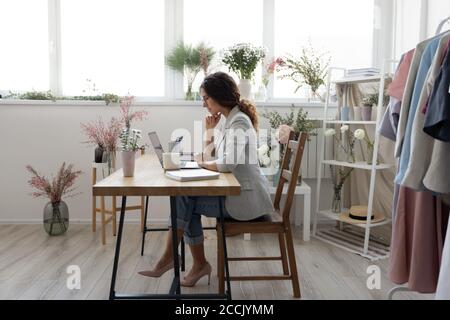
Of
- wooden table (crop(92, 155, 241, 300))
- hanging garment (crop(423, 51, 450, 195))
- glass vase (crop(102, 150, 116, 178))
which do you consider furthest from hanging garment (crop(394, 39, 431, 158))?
glass vase (crop(102, 150, 116, 178))

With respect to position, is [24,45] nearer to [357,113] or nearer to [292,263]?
[357,113]

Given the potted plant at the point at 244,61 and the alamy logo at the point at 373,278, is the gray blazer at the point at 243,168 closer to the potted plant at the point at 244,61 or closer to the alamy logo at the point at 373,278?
the alamy logo at the point at 373,278

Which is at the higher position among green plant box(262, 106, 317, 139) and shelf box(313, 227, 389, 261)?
green plant box(262, 106, 317, 139)

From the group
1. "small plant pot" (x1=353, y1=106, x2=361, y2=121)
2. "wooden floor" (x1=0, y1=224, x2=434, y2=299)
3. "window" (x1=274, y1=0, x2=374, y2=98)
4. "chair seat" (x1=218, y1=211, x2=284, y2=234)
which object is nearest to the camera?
"chair seat" (x1=218, y1=211, x2=284, y2=234)

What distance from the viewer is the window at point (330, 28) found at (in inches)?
158

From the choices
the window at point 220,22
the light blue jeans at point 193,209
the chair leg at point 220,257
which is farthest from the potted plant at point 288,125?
the chair leg at point 220,257

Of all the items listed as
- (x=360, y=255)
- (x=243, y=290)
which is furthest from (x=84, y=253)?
(x=360, y=255)

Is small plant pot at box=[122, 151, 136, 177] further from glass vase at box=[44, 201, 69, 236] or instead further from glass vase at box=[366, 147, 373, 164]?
glass vase at box=[366, 147, 373, 164]

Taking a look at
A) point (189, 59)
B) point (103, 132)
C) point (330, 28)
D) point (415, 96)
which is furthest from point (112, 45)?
point (415, 96)

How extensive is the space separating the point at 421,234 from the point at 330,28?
2.73 meters

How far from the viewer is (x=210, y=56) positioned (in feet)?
12.8

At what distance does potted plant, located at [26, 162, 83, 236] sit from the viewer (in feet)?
11.7

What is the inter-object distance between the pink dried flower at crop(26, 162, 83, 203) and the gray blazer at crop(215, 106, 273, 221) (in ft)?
5.85
